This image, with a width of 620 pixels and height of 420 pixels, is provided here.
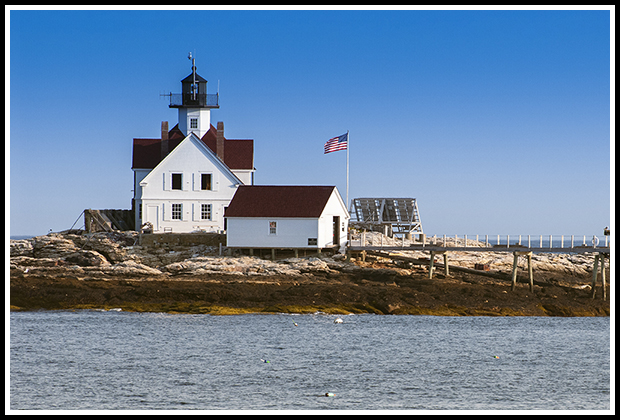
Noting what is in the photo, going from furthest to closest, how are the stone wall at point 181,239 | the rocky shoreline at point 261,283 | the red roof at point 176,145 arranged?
the red roof at point 176,145 → the stone wall at point 181,239 → the rocky shoreline at point 261,283

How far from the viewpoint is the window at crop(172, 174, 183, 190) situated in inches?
1800

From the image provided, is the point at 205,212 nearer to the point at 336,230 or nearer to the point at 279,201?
the point at 279,201

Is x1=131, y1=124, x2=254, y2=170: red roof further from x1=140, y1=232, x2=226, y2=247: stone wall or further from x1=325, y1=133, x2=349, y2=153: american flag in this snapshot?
x1=325, y1=133, x2=349, y2=153: american flag

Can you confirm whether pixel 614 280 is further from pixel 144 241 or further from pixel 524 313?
pixel 144 241

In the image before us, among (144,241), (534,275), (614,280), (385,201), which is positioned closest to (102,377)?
(614,280)

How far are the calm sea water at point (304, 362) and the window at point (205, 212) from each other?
15.1 meters

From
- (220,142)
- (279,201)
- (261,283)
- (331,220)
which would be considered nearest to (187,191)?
(220,142)

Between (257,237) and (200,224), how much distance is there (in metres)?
6.77

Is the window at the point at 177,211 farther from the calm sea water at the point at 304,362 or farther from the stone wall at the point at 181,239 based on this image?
the calm sea water at the point at 304,362

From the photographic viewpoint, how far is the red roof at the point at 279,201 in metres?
39.9

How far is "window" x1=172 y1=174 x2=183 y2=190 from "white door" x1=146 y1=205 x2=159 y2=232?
179 cm

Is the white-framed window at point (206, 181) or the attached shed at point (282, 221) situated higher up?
the white-framed window at point (206, 181)

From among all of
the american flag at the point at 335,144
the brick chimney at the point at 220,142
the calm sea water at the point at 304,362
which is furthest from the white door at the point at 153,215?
the calm sea water at the point at 304,362

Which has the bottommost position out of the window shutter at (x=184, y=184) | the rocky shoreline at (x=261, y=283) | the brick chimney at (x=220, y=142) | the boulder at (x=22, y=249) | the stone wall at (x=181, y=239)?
the rocky shoreline at (x=261, y=283)
